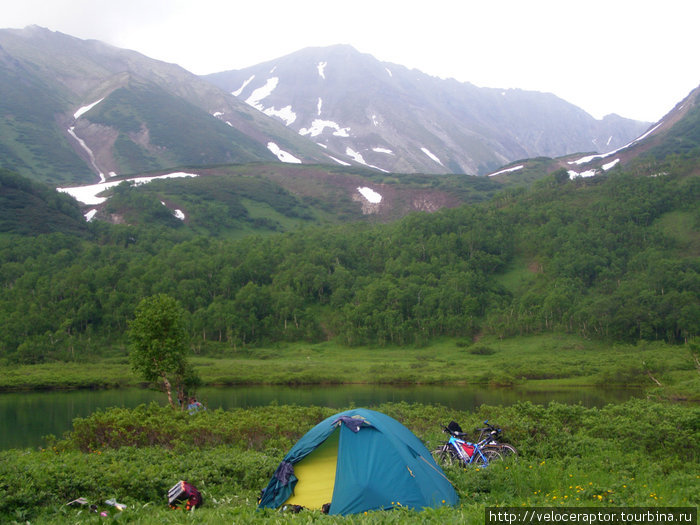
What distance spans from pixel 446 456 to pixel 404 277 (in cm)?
7319

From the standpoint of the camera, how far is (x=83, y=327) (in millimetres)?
71125

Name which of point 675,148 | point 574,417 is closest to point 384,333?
point 574,417

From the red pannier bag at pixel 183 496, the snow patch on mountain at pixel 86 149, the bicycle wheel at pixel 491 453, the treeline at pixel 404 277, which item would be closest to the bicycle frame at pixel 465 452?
the bicycle wheel at pixel 491 453

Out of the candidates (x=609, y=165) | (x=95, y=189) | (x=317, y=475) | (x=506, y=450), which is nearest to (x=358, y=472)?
(x=317, y=475)

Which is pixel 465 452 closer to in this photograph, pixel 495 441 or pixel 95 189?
pixel 495 441

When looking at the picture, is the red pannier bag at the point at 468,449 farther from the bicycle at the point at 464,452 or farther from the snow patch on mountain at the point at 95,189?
the snow patch on mountain at the point at 95,189

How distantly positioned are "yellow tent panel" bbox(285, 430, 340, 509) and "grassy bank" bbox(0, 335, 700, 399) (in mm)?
28877

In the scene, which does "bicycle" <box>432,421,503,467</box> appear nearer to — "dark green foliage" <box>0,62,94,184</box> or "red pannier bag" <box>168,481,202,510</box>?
"red pannier bag" <box>168,481,202,510</box>

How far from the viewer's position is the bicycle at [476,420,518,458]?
14.1 metres

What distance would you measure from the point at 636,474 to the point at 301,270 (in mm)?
75497

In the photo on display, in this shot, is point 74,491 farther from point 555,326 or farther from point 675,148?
point 675,148

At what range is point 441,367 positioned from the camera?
176 ft

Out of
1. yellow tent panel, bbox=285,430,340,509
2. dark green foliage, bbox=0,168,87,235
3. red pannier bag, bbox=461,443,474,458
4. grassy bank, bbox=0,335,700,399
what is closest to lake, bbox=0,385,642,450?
grassy bank, bbox=0,335,700,399

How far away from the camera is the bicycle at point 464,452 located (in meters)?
13.6
